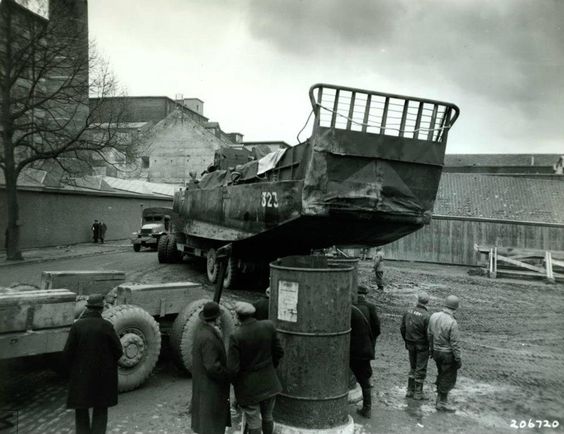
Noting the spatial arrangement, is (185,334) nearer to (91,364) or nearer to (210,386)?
(91,364)

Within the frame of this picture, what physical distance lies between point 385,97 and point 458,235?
640 inches

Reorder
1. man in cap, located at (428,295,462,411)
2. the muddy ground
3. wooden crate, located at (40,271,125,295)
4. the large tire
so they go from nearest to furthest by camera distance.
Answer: man in cap, located at (428,295,462,411)
the muddy ground
wooden crate, located at (40,271,125,295)
the large tire

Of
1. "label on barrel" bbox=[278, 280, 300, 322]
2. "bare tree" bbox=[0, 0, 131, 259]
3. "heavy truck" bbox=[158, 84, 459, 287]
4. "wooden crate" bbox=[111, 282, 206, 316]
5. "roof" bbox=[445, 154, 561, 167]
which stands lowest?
"wooden crate" bbox=[111, 282, 206, 316]

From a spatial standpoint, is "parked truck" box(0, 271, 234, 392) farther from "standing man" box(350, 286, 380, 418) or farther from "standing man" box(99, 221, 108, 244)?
"standing man" box(99, 221, 108, 244)

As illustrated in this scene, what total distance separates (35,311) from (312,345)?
109 inches

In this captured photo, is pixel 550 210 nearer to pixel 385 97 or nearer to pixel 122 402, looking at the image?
pixel 385 97

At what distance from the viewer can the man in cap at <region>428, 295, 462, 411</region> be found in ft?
17.9

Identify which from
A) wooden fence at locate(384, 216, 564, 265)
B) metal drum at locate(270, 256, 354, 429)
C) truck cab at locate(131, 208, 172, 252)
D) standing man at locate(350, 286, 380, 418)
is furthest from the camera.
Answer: truck cab at locate(131, 208, 172, 252)

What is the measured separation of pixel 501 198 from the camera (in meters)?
27.4

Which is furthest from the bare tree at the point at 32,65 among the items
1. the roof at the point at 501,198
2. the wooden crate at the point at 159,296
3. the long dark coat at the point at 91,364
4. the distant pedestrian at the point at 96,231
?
the roof at the point at 501,198

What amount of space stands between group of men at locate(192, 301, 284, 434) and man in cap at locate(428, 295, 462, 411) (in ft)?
7.22

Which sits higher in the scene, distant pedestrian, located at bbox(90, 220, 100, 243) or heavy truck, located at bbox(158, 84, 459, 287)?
heavy truck, located at bbox(158, 84, 459, 287)

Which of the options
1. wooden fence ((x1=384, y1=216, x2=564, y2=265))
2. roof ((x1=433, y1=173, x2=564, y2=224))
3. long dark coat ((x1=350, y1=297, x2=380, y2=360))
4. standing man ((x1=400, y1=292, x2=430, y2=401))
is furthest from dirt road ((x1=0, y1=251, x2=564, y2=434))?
roof ((x1=433, y1=173, x2=564, y2=224))

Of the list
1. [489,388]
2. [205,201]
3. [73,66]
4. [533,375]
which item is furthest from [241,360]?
[73,66]
